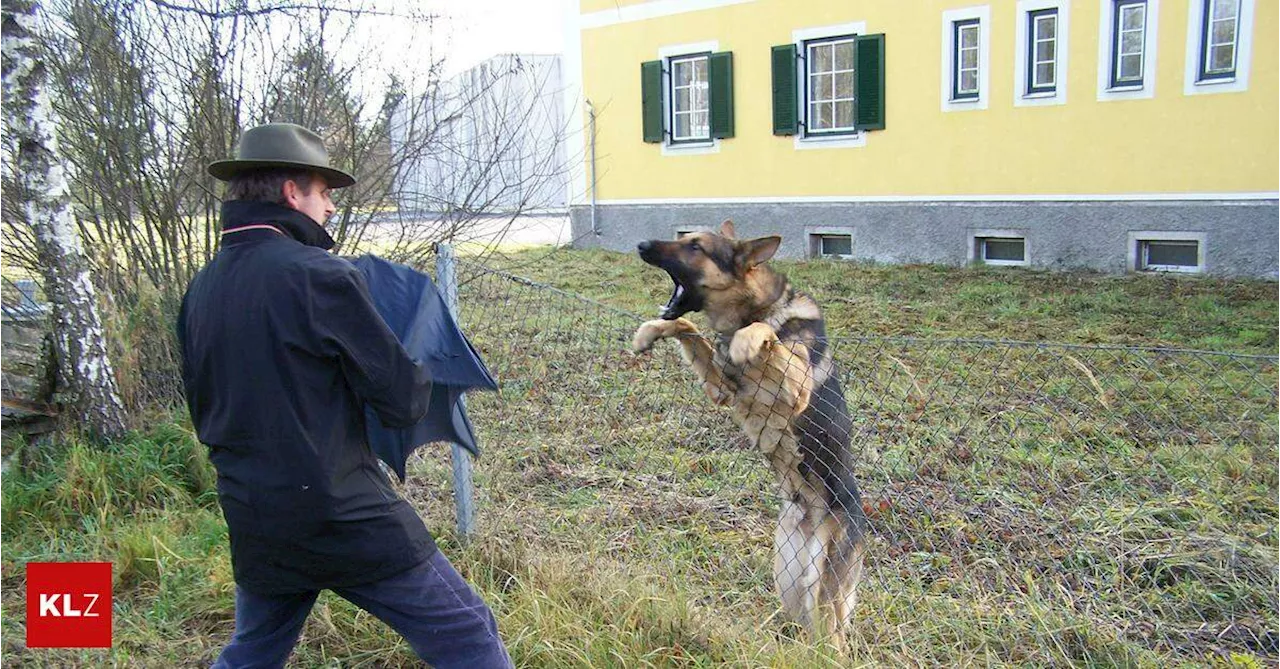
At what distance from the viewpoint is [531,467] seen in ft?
19.6

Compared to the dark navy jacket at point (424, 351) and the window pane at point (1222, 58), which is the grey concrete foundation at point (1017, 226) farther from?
the dark navy jacket at point (424, 351)

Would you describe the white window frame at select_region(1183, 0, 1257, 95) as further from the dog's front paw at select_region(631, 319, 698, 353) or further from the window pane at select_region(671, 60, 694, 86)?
the dog's front paw at select_region(631, 319, 698, 353)

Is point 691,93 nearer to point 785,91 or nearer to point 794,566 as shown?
point 785,91

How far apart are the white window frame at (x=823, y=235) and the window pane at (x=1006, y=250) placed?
6.92 feet

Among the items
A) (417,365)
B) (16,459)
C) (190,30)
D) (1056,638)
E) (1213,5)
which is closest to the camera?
(417,365)

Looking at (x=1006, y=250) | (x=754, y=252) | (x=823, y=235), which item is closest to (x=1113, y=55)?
(x=1006, y=250)

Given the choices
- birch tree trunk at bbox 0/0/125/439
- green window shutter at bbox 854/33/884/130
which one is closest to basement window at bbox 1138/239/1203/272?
green window shutter at bbox 854/33/884/130

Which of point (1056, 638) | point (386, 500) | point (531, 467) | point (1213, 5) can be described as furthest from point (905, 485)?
point (1213, 5)

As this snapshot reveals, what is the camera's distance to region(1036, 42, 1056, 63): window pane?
13133 mm

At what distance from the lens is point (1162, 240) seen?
1252cm

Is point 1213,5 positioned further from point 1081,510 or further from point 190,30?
point 190,30

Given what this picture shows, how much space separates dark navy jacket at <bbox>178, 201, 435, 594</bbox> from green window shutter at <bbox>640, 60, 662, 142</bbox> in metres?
15.0

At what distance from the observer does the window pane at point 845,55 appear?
1493 cm

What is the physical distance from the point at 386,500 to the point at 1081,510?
377cm
